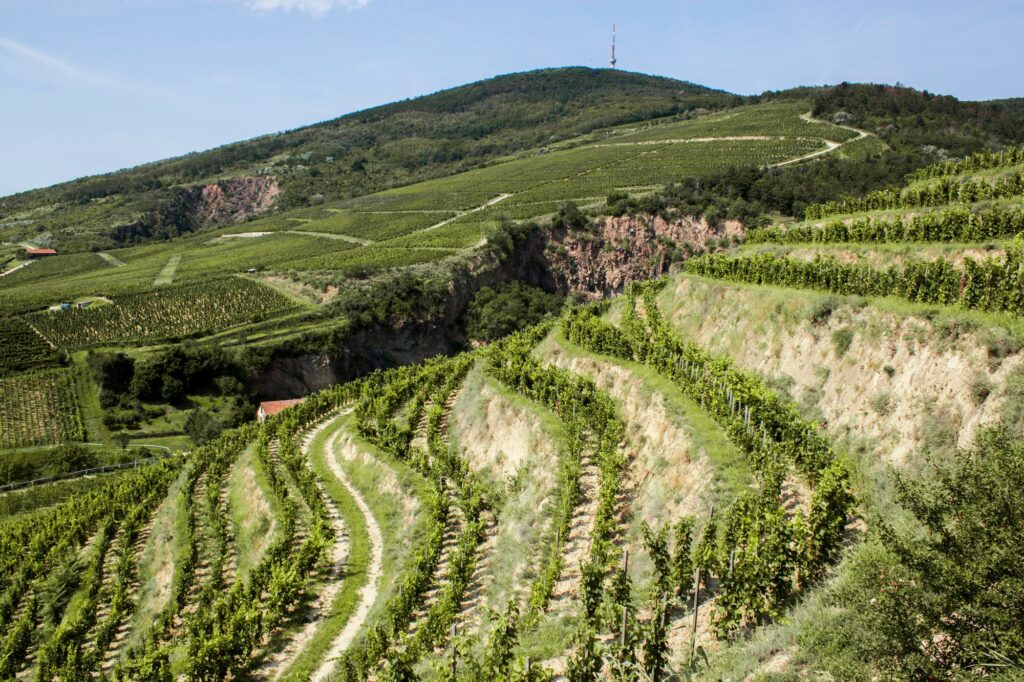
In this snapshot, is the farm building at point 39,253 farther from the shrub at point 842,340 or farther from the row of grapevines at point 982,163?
the shrub at point 842,340

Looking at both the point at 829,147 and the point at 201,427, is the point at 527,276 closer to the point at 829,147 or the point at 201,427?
the point at 201,427

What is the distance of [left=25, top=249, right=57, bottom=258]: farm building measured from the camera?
504 feet

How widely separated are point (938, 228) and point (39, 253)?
179 metres

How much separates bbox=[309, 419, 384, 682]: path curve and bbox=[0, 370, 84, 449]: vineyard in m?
44.3

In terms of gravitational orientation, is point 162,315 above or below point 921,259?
below

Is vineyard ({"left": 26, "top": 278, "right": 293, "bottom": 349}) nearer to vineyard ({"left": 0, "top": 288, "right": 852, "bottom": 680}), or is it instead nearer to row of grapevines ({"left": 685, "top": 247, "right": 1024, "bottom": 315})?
vineyard ({"left": 0, "top": 288, "right": 852, "bottom": 680})

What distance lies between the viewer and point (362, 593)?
2617 cm

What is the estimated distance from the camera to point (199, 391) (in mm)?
75250

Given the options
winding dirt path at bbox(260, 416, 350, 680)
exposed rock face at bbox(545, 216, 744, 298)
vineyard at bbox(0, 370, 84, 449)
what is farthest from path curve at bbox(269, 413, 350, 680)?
exposed rock face at bbox(545, 216, 744, 298)

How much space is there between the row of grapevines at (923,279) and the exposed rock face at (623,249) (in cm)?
5556

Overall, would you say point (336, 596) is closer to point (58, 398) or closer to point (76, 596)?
point (76, 596)

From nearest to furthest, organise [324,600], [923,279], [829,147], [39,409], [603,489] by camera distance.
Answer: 1. [603,489]
2. [923,279]
3. [324,600]
4. [39,409]
5. [829,147]

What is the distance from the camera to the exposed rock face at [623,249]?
91500 mm

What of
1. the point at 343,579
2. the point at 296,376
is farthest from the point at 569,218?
the point at 343,579
